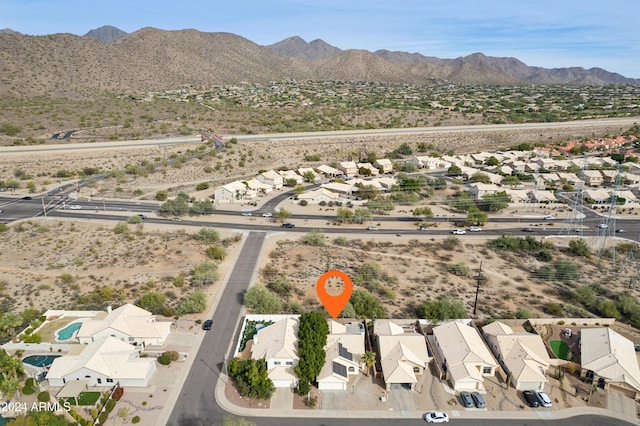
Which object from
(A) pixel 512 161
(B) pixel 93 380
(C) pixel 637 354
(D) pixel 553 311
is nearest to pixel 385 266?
(D) pixel 553 311

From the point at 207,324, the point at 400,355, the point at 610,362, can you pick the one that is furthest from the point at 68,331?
the point at 610,362

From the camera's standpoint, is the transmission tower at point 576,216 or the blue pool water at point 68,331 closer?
the blue pool water at point 68,331

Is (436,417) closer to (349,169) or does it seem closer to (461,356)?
(461,356)

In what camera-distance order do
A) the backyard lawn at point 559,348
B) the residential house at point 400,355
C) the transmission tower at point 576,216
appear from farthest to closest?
1. the transmission tower at point 576,216
2. the backyard lawn at point 559,348
3. the residential house at point 400,355

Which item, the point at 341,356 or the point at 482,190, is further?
the point at 482,190

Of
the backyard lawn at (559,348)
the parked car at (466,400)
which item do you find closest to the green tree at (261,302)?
the parked car at (466,400)

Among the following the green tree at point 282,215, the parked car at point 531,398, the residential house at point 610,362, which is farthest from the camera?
the green tree at point 282,215

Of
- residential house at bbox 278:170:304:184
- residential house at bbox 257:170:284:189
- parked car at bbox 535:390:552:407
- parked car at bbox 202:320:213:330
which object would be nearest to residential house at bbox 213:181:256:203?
residential house at bbox 257:170:284:189

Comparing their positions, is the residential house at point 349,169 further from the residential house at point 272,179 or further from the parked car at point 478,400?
the parked car at point 478,400
